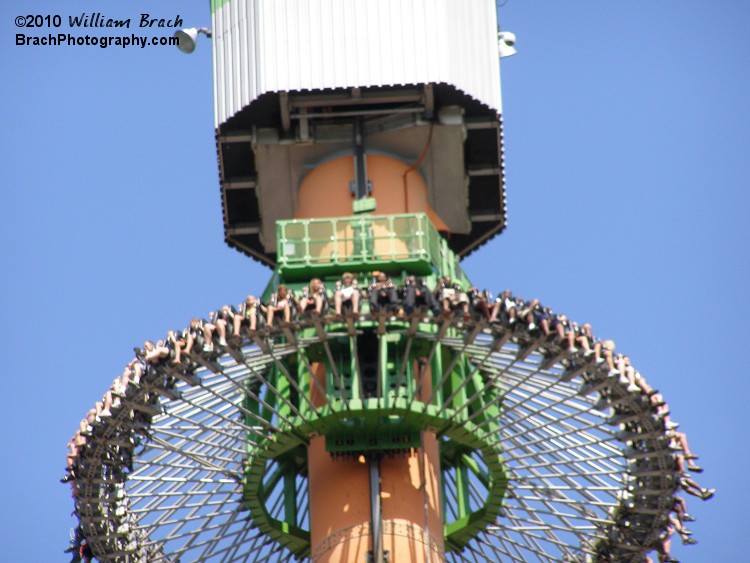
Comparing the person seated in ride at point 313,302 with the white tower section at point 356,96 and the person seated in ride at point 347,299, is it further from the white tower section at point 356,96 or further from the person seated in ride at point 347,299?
the white tower section at point 356,96

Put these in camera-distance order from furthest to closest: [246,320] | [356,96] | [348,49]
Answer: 1. [356,96]
2. [348,49]
3. [246,320]

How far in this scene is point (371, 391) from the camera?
7806cm

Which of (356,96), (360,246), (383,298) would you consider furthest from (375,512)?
(356,96)

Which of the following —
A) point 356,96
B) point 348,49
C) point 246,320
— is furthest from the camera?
point 356,96

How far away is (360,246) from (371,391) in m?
5.03

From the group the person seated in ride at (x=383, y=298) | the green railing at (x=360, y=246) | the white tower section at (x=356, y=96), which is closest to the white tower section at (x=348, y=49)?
the white tower section at (x=356, y=96)

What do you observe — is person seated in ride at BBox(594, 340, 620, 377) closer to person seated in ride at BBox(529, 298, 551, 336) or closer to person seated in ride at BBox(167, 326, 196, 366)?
person seated in ride at BBox(529, 298, 551, 336)

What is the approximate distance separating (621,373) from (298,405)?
10.6 m

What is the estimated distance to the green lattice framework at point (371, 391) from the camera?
253 ft

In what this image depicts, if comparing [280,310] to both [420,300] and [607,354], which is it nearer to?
[420,300]

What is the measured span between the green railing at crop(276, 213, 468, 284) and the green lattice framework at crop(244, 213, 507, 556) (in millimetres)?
31

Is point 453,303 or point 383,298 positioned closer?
point 453,303

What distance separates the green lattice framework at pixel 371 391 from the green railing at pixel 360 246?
3 cm

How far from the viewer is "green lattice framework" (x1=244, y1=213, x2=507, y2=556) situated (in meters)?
77.1
